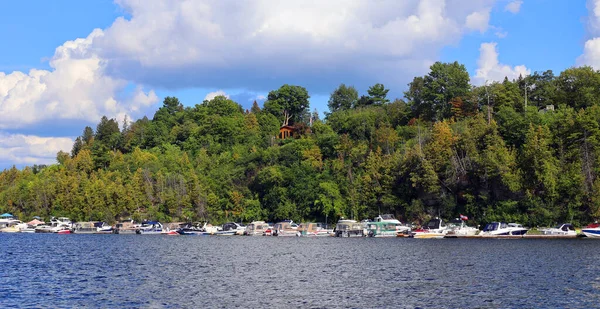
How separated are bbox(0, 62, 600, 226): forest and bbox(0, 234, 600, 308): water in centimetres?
3136

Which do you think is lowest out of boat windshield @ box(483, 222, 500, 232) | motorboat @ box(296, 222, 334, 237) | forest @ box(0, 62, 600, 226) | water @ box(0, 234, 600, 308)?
water @ box(0, 234, 600, 308)

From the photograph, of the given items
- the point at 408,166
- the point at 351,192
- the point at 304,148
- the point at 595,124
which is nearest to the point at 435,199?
the point at 408,166

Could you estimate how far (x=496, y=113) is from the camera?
120m

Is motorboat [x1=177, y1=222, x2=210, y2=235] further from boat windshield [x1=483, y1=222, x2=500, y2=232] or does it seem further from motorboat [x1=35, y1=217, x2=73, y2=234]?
boat windshield [x1=483, y1=222, x2=500, y2=232]

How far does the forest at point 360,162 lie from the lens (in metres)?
99.8

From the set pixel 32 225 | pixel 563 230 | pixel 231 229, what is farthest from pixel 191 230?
pixel 563 230

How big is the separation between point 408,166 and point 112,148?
384 feet

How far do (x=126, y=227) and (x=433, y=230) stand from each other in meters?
70.7

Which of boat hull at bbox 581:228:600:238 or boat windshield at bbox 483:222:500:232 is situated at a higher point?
boat windshield at bbox 483:222:500:232

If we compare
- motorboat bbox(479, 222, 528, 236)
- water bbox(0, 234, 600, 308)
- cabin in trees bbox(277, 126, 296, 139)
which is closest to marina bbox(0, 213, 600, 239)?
motorboat bbox(479, 222, 528, 236)

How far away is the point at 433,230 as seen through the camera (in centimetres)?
10075

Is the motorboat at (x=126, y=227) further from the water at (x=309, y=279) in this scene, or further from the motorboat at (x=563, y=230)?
the motorboat at (x=563, y=230)

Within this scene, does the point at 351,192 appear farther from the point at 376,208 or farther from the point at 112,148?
the point at 112,148

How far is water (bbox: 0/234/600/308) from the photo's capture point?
36750 millimetres
